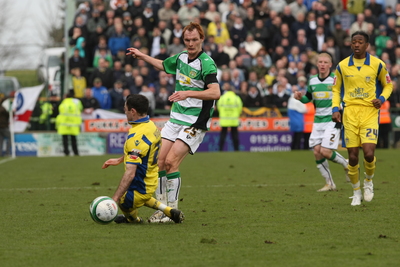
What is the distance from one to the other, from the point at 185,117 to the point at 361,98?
8.37ft

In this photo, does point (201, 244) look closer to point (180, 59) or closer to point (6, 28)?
point (180, 59)

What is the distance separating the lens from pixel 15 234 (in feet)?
21.9

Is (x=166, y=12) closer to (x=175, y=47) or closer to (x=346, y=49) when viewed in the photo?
(x=175, y=47)

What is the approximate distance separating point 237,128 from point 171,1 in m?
6.38

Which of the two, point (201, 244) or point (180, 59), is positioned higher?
point (180, 59)

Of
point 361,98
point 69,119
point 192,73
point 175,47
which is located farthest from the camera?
point 175,47

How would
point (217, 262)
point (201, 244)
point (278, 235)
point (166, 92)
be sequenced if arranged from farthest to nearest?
point (166, 92), point (278, 235), point (201, 244), point (217, 262)

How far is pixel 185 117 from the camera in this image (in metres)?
7.63

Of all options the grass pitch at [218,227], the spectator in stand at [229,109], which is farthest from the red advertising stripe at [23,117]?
the grass pitch at [218,227]

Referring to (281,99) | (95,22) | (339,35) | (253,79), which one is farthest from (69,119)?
(339,35)

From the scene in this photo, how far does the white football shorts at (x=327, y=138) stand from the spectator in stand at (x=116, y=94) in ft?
41.8

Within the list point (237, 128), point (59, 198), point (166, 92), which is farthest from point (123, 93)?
point (59, 198)

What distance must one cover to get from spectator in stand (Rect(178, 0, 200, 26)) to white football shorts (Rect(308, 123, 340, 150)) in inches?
593

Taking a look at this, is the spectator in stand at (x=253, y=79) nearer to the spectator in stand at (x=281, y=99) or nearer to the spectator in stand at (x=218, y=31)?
the spectator in stand at (x=281, y=99)
